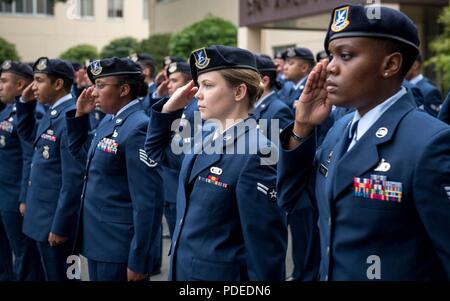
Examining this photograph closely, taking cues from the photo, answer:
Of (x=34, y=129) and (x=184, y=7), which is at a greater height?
(x=184, y=7)

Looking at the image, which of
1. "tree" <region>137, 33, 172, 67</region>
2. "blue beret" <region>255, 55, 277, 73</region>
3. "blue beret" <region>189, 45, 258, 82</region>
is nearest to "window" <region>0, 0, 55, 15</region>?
"tree" <region>137, 33, 172, 67</region>

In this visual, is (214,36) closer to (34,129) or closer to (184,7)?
(184,7)

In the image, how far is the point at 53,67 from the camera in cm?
471

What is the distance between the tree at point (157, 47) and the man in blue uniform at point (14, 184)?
19456 mm

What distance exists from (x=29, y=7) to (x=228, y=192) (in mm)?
40270

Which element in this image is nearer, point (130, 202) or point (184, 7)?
point (130, 202)

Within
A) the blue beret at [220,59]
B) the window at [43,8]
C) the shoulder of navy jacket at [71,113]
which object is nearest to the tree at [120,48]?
the window at [43,8]

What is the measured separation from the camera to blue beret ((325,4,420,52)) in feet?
6.48

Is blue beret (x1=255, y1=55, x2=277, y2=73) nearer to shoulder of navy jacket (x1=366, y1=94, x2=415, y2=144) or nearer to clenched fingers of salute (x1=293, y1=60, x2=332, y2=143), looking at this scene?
clenched fingers of salute (x1=293, y1=60, x2=332, y2=143)

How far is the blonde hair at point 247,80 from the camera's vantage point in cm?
287

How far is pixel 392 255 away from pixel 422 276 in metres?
0.12

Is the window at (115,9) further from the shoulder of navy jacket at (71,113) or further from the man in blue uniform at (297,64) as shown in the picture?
the shoulder of navy jacket at (71,113)
